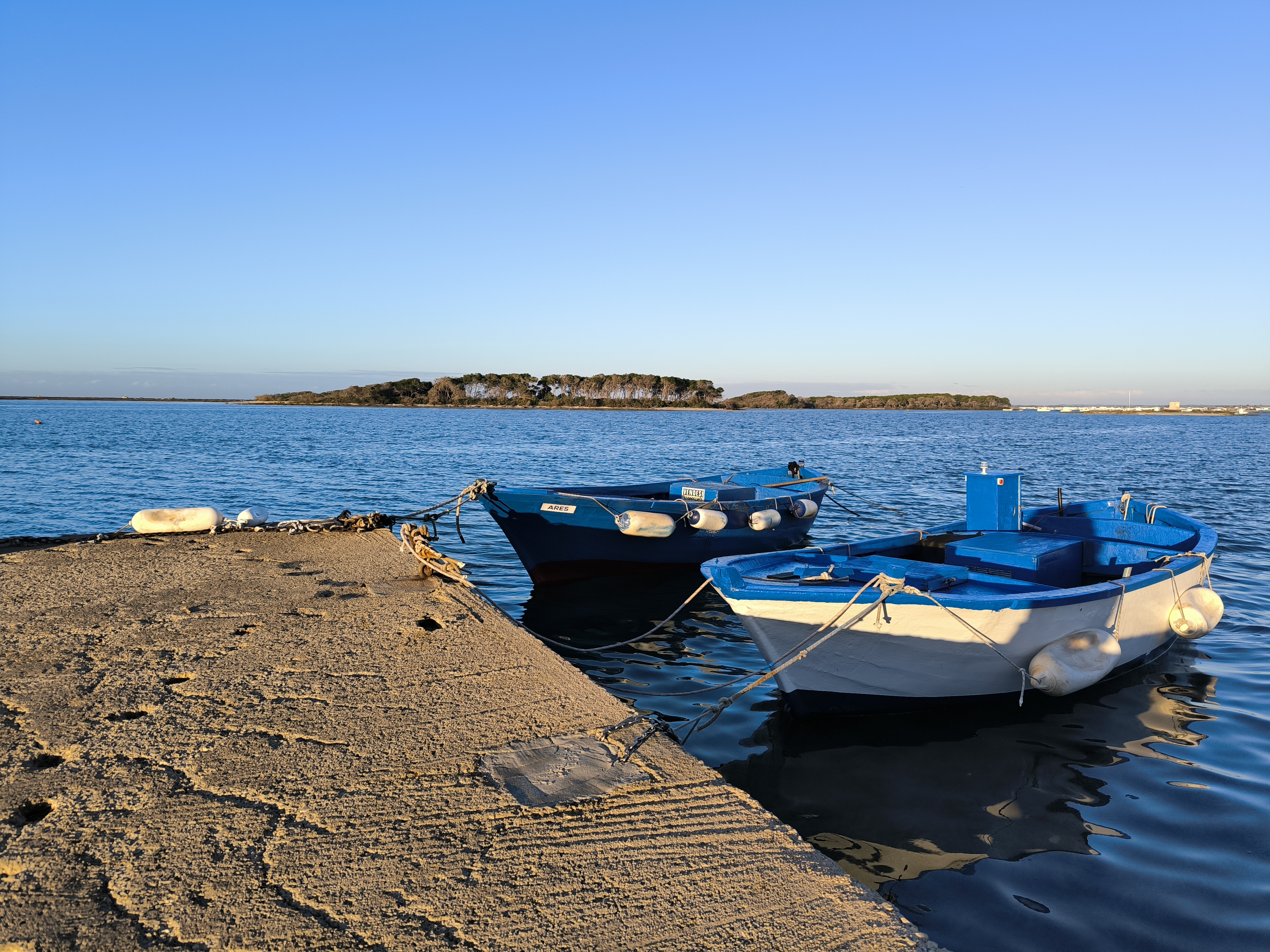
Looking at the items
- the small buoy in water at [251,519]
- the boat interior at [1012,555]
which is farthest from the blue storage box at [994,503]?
the small buoy in water at [251,519]

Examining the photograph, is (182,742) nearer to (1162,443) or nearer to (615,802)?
(615,802)

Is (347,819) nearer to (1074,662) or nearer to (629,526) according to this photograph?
(1074,662)

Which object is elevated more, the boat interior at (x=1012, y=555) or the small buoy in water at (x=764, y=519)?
the boat interior at (x=1012, y=555)

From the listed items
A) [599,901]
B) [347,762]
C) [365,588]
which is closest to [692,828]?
[599,901]

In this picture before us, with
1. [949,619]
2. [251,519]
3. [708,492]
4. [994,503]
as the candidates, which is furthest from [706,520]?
[251,519]

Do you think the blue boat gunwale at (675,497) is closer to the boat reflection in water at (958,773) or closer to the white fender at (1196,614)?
the boat reflection in water at (958,773)

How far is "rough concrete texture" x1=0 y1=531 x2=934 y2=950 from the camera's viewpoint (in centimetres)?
297

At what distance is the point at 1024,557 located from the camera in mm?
7918

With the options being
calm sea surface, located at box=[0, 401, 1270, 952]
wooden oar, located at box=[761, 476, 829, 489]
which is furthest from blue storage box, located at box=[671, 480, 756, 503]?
calm sea surface, located at box=[0, 401, 1270, 952]

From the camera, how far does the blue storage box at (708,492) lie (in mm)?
12227

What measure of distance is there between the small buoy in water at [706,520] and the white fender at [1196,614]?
18.6 ft

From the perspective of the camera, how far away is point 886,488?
2491 centimetres

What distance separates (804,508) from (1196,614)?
254 inches

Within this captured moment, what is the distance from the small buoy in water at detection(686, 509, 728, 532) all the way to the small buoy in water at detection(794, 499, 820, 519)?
2.17 meters
